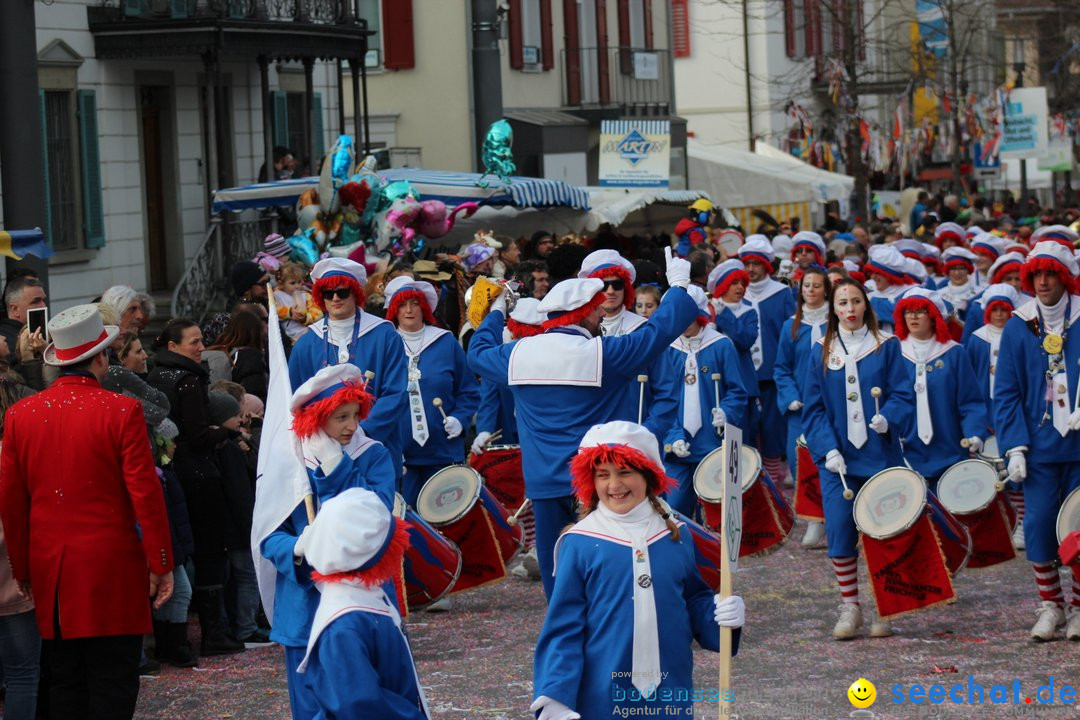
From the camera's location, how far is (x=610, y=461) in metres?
5.54

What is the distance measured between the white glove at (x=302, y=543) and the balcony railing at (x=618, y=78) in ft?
87.6

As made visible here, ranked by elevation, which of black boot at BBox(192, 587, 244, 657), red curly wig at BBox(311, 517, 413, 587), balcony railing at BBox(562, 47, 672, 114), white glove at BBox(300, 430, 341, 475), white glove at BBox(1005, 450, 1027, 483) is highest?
balcony railing at BBox(562, 47, 672, 114)

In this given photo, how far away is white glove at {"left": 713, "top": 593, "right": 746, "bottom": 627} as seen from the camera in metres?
5.32

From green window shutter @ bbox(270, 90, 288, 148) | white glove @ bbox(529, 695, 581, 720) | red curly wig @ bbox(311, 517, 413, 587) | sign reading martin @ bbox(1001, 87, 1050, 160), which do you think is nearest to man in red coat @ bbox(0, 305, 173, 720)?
red curly wig @ bbox(311, 517, 413, 587)

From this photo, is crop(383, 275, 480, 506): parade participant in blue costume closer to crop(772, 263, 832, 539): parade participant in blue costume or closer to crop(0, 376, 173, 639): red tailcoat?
crop(772, 263, 832, 539): parade participant in blue costume

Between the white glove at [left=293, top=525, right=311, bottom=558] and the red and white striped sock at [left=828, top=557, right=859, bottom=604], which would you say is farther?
the red and white striped sock at [left=828, top=557, right=859, bottom=604]

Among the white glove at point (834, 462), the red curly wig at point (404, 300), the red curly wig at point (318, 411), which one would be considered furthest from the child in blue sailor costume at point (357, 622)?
the red curly wig at point (404, 300)

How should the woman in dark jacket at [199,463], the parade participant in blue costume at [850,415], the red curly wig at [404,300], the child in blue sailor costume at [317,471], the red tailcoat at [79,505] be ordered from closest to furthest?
the child in blue sailor costume at [317,471]
the red tailcoat at [79,505]
the woman in dark jacket at [199,463]
the parade participant in blue costume at [850,415]
the red curly wig at [404,300]

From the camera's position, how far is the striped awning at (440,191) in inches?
654

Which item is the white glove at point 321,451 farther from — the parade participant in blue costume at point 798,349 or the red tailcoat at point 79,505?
the parade participant in blue costume at point 798,349

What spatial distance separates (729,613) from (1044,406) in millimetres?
4054

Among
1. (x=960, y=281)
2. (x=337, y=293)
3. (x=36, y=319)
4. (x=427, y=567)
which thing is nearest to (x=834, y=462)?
(x=427, y=567)

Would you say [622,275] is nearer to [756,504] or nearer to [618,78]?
[756,504]

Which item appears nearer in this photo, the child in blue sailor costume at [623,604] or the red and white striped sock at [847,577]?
the child in blue sailor costume at [623,604]
